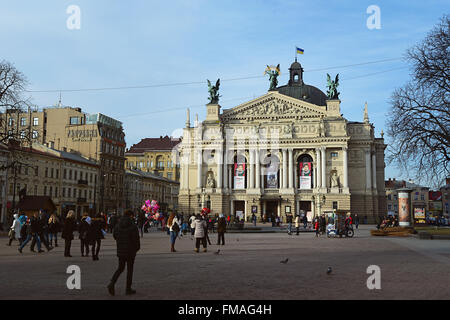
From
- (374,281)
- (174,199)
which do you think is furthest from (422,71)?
(174,199)

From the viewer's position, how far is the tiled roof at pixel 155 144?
131375 millimetres

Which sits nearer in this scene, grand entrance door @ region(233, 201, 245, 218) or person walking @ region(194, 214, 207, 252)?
person walking @ region(194, 214, 207, 252)

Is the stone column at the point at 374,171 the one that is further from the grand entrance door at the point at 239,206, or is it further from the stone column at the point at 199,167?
the stone column at the point at 199,167

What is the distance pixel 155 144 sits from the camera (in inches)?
5285

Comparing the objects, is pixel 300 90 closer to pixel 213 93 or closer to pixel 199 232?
pixel 213 93

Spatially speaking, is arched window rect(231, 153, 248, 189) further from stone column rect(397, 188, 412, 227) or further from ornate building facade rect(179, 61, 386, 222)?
stone column rect(397, 188, 412, 227)

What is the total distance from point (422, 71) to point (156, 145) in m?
109

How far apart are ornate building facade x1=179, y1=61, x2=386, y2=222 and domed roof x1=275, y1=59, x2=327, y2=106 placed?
12491 mm

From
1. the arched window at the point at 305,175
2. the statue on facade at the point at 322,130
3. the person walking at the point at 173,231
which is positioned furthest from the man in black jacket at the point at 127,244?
the statue on facade at the point at 322,130

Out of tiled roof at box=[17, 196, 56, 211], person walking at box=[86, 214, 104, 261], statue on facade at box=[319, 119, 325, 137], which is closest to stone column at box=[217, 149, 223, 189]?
statue on facade at box=[319, 119, 325, 137]

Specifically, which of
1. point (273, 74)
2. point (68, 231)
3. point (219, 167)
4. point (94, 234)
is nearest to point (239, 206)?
point (219, 167)

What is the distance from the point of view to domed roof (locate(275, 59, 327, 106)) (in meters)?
96.0

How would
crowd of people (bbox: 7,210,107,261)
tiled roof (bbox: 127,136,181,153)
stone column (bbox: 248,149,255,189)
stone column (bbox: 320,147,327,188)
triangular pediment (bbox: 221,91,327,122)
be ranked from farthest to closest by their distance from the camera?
tiled roof (bbox: 127,136,181,153) < stone column (bbox: 248,149,255,189) < triangular pediment (bbox: 221,91,327,122) < stone column (bbox: 320,147,327,188) < crowd of people (bbox: 7,210,107,261)
